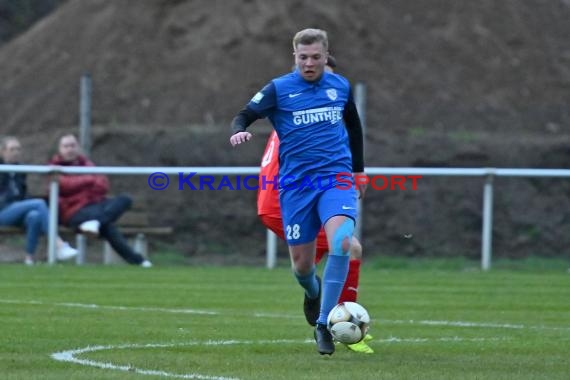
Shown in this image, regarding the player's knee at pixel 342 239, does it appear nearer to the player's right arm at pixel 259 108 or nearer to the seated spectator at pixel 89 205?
the player's right arm at pixel 259 108

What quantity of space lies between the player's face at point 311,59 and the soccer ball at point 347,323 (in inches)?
56.0

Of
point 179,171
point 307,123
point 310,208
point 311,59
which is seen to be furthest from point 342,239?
point 179,171

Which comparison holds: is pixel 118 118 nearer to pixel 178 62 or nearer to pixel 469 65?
pixel 178 62

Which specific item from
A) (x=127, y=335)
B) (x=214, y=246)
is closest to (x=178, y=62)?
(x=214, y=246)

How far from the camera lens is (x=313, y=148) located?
8.56 metres

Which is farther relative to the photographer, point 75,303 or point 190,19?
point 190,19

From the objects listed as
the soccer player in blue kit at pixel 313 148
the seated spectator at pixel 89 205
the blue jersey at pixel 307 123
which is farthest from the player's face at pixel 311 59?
the seated spectator at pixel 89 205

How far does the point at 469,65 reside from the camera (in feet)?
81.7

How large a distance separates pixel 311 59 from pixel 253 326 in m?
2.26

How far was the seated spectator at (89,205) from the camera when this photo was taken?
16531 mm

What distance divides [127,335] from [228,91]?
571 inches

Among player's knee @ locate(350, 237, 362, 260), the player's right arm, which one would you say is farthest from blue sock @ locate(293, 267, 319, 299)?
the player's right arm

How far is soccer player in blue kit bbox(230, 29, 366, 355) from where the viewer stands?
8.41m

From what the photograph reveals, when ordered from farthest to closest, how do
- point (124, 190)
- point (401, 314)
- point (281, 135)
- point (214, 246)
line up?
point (124, 190) < point (214, 246) < point (401, 314) < point (281, 135)
